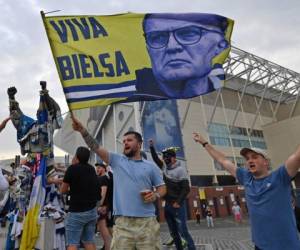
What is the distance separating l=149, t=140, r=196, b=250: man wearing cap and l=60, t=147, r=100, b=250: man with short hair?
1503 millimetres

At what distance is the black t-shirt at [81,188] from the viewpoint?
13.9 ft

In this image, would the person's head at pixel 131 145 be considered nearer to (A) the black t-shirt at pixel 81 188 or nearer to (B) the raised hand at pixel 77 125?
(B) the raised hand at pixel 77 125

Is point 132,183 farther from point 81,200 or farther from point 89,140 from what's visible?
point 81,200

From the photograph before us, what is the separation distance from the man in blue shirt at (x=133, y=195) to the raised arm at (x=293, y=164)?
1.30 metres

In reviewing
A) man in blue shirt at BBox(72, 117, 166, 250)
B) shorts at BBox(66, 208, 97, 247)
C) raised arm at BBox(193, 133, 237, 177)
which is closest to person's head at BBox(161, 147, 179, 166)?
shorts at BBox(66, 208, 97, 247)

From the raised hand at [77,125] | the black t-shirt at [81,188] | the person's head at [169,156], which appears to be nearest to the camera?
the raised hand at [77,125]

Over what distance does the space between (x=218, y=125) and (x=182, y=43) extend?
3724 cm

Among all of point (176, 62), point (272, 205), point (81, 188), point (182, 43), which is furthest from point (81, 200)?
point (182, 43)

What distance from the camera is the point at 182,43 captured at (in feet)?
15.4

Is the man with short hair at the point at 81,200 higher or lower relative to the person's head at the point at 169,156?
lower

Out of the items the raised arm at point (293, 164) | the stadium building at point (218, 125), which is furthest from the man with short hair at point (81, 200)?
the stadium building at point (218, 125)

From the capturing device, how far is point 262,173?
A: 117 inches

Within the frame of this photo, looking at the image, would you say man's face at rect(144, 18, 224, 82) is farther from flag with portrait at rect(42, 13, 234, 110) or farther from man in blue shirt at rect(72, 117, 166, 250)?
man in blue shirt at rect(72, 117, 166, 250)

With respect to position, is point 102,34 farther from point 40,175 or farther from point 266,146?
point 266,146
